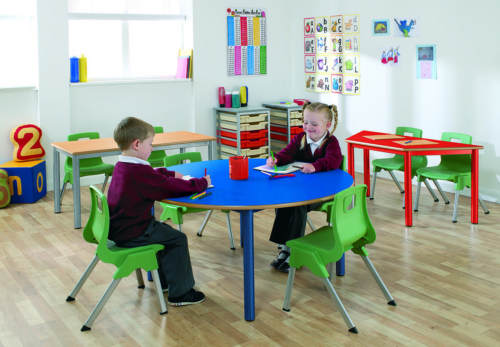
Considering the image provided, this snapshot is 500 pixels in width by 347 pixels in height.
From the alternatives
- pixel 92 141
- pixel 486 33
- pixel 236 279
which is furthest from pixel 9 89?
pixel 486 33

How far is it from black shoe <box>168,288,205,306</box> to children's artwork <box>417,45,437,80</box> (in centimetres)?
345

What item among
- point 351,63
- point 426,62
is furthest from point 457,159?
point 351,63

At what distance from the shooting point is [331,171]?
10.6ft

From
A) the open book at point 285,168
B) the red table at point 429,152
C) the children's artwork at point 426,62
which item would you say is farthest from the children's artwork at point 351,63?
the open book at point 285,168

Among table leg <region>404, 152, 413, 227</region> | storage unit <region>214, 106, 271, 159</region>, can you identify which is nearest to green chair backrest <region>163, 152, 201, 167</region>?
table leg <region>404, 152, 413, 227</region>

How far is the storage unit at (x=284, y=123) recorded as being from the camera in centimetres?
644

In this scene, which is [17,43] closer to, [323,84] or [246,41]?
[246,41]

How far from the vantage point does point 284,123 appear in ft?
21.5

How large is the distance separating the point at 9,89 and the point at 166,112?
167 cm

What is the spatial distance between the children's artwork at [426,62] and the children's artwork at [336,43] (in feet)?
3.48

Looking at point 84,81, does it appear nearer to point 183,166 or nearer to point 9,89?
point 9,89

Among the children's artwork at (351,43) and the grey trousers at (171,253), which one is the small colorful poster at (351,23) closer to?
the children's artwork at (351,43)

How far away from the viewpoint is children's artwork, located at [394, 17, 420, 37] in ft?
17.5

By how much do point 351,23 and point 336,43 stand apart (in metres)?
0.31
